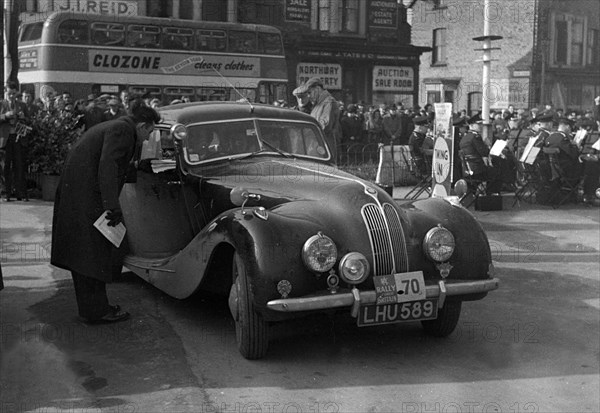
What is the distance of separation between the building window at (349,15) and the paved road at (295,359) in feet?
81.1

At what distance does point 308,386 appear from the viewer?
502cm

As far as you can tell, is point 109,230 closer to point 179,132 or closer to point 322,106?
point 179,132

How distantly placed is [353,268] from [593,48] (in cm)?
4005

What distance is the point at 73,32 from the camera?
64.7ft

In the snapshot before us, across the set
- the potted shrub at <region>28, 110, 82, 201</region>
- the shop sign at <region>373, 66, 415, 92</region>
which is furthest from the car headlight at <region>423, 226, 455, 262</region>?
the shop sign at <region>373, 66, 415, 92</region>

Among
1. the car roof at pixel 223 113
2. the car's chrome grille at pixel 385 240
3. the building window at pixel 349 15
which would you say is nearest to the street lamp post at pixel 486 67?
the car roof at pixel 223 113

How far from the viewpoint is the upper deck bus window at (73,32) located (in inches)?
772

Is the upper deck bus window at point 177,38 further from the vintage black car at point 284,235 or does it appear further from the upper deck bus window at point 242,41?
the vintage black car at point 284,235

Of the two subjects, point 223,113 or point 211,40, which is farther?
point 211,40

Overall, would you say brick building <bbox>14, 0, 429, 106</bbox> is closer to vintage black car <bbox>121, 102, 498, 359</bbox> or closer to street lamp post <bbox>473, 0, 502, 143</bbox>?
street lamp post <bbox>473, 0, 502, 143</bbox>

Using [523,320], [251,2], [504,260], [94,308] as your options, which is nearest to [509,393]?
[523,320]

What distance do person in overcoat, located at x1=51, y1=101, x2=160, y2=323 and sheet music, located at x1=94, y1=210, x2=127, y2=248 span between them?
0.16 ft

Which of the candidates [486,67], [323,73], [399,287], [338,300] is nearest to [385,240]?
[399,287]

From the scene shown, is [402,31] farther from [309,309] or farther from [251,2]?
[309,309]
